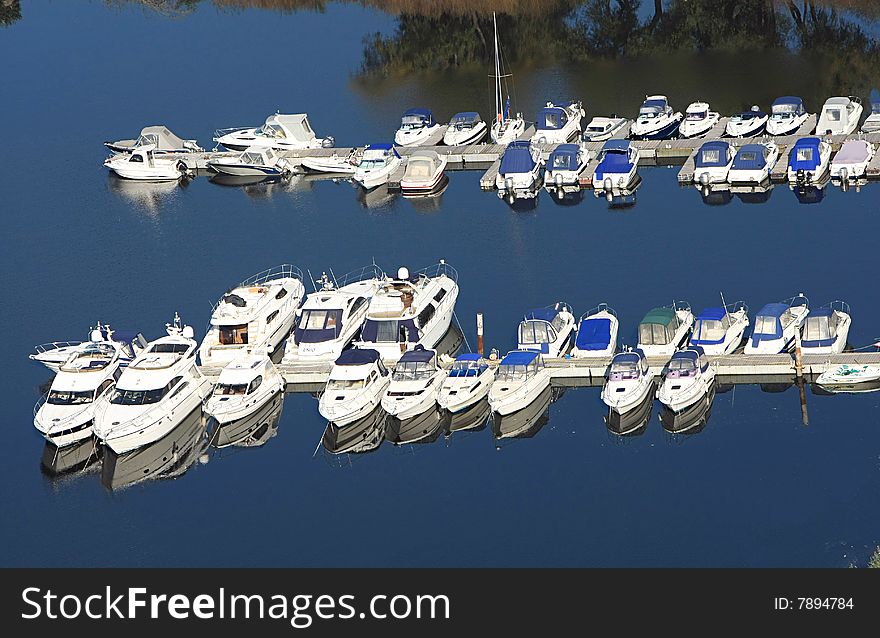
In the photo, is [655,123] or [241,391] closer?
[241,391]

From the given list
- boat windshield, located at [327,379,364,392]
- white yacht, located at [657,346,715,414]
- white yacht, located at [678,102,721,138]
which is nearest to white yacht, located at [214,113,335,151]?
white yacht, located at [678,102,721,138]

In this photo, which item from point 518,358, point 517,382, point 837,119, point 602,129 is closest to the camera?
point 517,382

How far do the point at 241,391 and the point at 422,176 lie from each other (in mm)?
25657

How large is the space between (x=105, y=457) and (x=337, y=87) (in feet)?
158

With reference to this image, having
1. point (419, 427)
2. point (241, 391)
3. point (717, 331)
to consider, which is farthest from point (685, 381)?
point (241, 391)

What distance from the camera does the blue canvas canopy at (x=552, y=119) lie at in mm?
84250

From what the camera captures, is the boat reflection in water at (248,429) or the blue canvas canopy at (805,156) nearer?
the boat reflection in water at (248,429)

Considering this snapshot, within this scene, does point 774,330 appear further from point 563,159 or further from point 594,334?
point 563,159

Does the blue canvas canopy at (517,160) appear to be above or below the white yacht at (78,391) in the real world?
above

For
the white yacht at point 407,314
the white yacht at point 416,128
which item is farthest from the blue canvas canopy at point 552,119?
the white yacht at point 407,314

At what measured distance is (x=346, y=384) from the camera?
5581 centimetres

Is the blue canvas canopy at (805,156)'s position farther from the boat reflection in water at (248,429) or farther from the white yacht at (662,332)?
the boat reflection in water at (248,429)

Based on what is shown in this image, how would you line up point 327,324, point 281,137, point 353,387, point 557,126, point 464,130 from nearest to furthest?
point 353,387
point 327,324
point 557,126
point 464,130
point 281,137

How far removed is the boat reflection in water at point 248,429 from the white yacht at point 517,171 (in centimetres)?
2475
